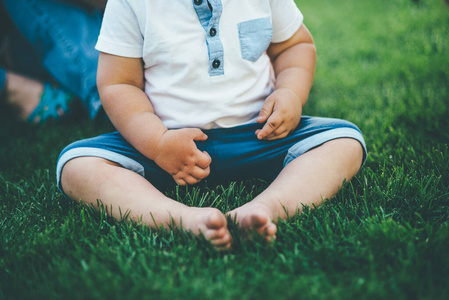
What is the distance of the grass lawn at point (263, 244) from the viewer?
914mm

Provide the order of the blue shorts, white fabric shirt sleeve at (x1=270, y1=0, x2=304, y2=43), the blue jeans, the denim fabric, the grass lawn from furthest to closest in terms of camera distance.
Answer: the denim fabric → the blue jeans → white fabric shirt sleeve at (x1=270, y1=0, x2=304, y2=43) → the blue shorts → the grass lawn

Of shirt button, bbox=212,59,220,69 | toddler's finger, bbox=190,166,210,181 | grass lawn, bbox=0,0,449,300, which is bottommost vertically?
grass lawn, bbox=0,0,449,300

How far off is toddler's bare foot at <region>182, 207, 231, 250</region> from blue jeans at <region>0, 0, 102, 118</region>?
4.30 feet

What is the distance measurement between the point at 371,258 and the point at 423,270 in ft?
0.41

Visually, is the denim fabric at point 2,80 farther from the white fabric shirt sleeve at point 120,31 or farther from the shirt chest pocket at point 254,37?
the shirt chest pocket at point 254,37

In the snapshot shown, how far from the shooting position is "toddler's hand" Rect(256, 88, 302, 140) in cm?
140

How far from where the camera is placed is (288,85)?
154 centimetres

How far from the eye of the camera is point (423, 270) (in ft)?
3.18

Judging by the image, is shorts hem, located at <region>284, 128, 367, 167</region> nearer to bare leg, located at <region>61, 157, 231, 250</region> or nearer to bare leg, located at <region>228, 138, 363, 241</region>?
bare leg, located at <region>228, 138, 363, 241</region>

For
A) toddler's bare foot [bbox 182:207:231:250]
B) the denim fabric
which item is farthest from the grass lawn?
the denim fabric

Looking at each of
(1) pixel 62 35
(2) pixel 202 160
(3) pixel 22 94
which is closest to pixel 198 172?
(2) pixel 202 160

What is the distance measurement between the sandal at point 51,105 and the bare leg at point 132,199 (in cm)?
114

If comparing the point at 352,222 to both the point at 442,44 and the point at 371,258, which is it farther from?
the point at 442,44

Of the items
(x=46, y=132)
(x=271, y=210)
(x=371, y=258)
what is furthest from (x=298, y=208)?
(x=46, y=132)
